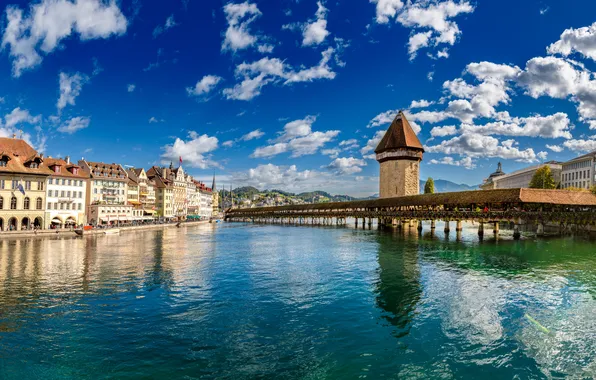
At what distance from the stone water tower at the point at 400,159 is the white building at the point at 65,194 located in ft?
171

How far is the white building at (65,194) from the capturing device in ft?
162

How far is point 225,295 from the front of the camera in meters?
15.5

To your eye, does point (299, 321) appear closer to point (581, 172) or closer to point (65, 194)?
point (65, 194)

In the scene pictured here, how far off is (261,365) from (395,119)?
67.3 meters

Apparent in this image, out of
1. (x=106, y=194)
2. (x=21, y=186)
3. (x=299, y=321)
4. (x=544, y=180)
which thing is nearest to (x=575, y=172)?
(x=544, y=180)

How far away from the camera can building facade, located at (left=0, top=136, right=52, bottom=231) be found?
4234 cm

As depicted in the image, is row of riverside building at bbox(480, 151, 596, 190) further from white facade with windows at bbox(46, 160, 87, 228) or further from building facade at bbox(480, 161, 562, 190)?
white facade with windows at bbox(46, 160, 87, 228)

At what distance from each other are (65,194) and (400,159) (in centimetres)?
5589

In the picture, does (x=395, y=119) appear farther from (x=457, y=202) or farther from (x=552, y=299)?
(x=552, y=299)

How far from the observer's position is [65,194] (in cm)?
5159

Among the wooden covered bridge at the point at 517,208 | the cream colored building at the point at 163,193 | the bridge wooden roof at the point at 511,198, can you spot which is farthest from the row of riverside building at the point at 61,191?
the bridge wooden roof at the point at 511,198

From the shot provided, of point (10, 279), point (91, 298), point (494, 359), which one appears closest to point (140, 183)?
point (10, 279)

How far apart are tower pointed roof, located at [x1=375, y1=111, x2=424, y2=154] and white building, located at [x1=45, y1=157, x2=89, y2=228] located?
52.6m

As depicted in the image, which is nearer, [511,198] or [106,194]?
[511,198]
